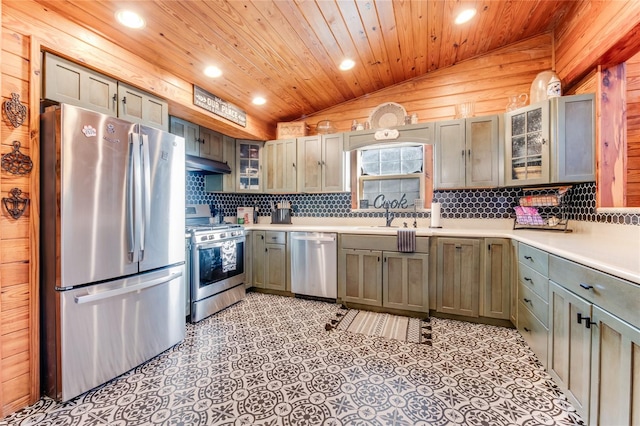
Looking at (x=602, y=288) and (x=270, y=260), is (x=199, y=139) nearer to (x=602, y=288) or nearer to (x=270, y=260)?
(x=270, y=260)

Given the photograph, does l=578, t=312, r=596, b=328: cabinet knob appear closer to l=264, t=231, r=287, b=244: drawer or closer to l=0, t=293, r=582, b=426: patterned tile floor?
l=0, t=293, r=582, b=426: patterned tile floor

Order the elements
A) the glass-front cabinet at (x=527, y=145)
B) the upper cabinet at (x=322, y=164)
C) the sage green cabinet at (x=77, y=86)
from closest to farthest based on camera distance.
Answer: the sage green cabinet at (x=77, y=86) → the glass-front cabinet at (x=527, y=145) → the upper cabinet at (x=322, y=164)

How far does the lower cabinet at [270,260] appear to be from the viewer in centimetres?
344

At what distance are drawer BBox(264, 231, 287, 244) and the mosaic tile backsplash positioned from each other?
717 mm

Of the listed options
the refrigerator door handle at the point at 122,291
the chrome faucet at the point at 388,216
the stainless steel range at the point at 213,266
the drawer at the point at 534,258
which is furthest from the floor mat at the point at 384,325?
the refrigerator door handle at the point at 122,291

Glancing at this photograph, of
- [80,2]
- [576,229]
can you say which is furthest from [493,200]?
[80,2]

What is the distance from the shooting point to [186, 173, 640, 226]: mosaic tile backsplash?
2.39 meters

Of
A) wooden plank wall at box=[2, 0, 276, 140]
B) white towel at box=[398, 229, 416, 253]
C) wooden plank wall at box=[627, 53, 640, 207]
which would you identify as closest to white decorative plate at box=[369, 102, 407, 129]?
white towel at box=[398, 229, 416, 253]

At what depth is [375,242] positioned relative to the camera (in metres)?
2.93

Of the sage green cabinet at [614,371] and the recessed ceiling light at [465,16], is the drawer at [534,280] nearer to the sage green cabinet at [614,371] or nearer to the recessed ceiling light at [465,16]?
the sage green cabinet at [614,371]

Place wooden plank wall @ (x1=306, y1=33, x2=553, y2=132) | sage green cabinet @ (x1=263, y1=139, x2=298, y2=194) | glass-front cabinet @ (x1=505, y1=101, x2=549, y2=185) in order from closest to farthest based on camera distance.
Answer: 1. glass-front cabinet @ (x1=505, y1=101, x2=549, y2=185)
2. wooden plank wall @ (x1=306, y1=33, x2=553, y2=132)
3. sage green cabinet @ (x1=263, y1=139, x2=298, y2=194)

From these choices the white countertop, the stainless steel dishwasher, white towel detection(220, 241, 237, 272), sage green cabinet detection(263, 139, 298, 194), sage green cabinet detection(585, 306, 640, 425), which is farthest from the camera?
sage green cabinet detection(263, 139, 298, 194)

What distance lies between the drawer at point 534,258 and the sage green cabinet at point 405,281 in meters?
0.79

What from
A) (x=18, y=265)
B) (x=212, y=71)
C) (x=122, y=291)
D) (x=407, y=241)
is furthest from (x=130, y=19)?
(x=407, y=241)
